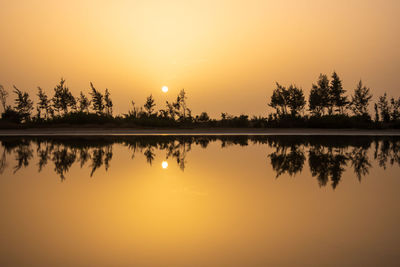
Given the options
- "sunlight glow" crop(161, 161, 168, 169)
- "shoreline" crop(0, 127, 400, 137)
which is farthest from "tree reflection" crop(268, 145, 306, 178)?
Answer: "shoreline" crop(0, 127, 400, 137)

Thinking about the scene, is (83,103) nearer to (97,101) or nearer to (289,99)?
(97,101)

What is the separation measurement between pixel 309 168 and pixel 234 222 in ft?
20.2

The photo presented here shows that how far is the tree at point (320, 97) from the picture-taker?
54178mm

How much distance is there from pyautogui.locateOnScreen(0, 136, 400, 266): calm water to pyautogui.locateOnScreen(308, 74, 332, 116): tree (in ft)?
149

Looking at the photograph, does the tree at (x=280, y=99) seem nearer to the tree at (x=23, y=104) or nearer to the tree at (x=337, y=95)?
the tree at (x=337, y=95)

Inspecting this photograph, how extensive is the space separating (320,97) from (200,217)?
52.4m

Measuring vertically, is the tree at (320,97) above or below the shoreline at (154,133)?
above

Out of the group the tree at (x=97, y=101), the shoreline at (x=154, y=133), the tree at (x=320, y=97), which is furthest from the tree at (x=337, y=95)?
the tree at (x=97, y=101)

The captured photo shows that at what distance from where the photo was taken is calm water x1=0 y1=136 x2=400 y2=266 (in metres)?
4.11

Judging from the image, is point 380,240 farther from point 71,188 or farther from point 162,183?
point 71,188

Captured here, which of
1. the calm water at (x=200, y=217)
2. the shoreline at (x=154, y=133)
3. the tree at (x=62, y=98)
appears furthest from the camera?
the tree at (x=62, y=98)

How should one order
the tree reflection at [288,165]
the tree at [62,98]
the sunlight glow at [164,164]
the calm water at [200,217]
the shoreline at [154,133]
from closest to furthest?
the calm water at [200,217]
the tree reflection at [288,165]
the sunlight glow at [164,164]
the shoreline at [154,133]
the tree at [62,98]

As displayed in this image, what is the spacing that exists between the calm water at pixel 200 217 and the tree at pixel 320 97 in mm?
45563

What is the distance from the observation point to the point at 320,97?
54125mm
